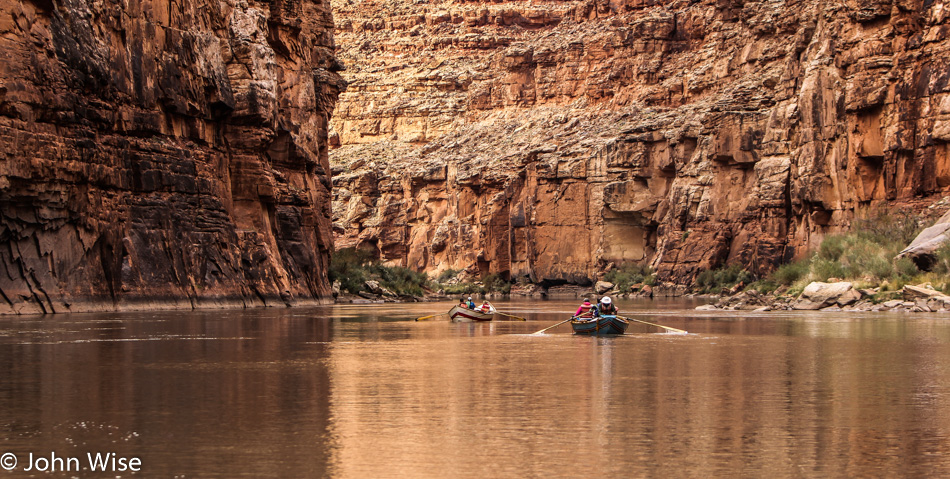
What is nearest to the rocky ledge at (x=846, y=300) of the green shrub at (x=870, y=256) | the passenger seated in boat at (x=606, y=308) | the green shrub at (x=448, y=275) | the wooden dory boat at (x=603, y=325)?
the green shrub at (x=870, y=256)

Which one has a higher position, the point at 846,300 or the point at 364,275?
the point at 364,275

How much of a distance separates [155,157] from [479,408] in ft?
148

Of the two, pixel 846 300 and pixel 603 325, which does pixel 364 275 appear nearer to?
pixel 846 300

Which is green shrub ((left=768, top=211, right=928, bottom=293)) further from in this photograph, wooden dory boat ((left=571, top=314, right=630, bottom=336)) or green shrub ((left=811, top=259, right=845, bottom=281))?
wooden dory boat ((left=571, top=314, right=630, bottom=336))

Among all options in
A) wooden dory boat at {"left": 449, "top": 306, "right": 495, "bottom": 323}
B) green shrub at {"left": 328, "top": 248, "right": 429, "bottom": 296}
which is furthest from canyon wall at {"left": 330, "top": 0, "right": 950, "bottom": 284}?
wooden dory boat at {"left": 449, "top": 306, "right": 495, "bottom": 323}

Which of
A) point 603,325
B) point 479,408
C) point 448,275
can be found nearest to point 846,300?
point 603,325

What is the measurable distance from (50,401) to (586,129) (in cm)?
12138

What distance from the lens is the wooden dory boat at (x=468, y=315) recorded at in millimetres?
54250

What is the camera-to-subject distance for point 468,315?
54375 mm

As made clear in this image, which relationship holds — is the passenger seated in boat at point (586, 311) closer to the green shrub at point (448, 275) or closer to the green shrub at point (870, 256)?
the green shrub at point (870, 256)

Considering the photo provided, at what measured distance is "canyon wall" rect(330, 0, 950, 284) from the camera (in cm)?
7350

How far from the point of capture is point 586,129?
138 m

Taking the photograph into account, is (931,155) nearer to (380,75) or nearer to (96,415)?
(96,415)

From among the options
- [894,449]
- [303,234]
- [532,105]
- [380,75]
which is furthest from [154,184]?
[380,75]
